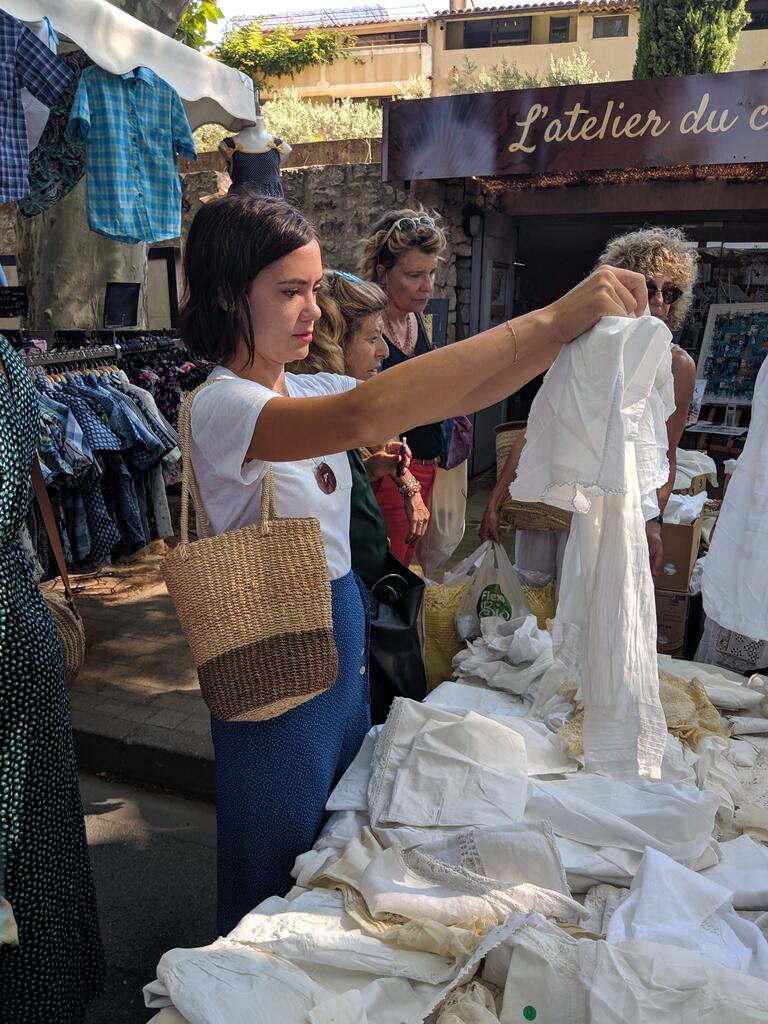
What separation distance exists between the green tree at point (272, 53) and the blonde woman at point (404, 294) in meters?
22.2

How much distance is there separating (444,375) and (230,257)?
0.58m

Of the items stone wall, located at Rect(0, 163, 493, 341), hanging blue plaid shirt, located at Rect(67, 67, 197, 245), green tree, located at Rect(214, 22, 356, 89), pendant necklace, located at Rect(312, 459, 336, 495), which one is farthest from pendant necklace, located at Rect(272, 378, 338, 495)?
green tree, located at Rect(214, 22, 356, 89)

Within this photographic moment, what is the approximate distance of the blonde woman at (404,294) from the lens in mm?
3123

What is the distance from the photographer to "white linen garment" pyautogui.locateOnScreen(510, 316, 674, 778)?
129 cm

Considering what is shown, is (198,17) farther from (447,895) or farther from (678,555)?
(447,895)

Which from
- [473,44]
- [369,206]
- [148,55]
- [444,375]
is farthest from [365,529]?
[473,44]

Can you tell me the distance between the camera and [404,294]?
3229 millimetres

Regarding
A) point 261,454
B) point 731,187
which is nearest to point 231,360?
point 261,454

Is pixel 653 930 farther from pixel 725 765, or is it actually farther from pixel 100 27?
pixel 100 27

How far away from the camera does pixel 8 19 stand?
11.2 feet

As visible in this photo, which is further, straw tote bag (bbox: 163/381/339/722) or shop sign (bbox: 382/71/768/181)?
shop sign (bbox: 382/71/768/181)

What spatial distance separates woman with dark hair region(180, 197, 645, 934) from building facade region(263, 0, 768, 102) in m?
22.9

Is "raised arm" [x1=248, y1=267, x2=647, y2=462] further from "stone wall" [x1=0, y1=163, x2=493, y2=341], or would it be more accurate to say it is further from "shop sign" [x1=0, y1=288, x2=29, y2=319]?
"stone wall" [x1=0, y1=163, x2=493, y2=341]

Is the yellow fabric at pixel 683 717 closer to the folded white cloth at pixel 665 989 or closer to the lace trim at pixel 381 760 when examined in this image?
the lace trim at pixel 381 760
